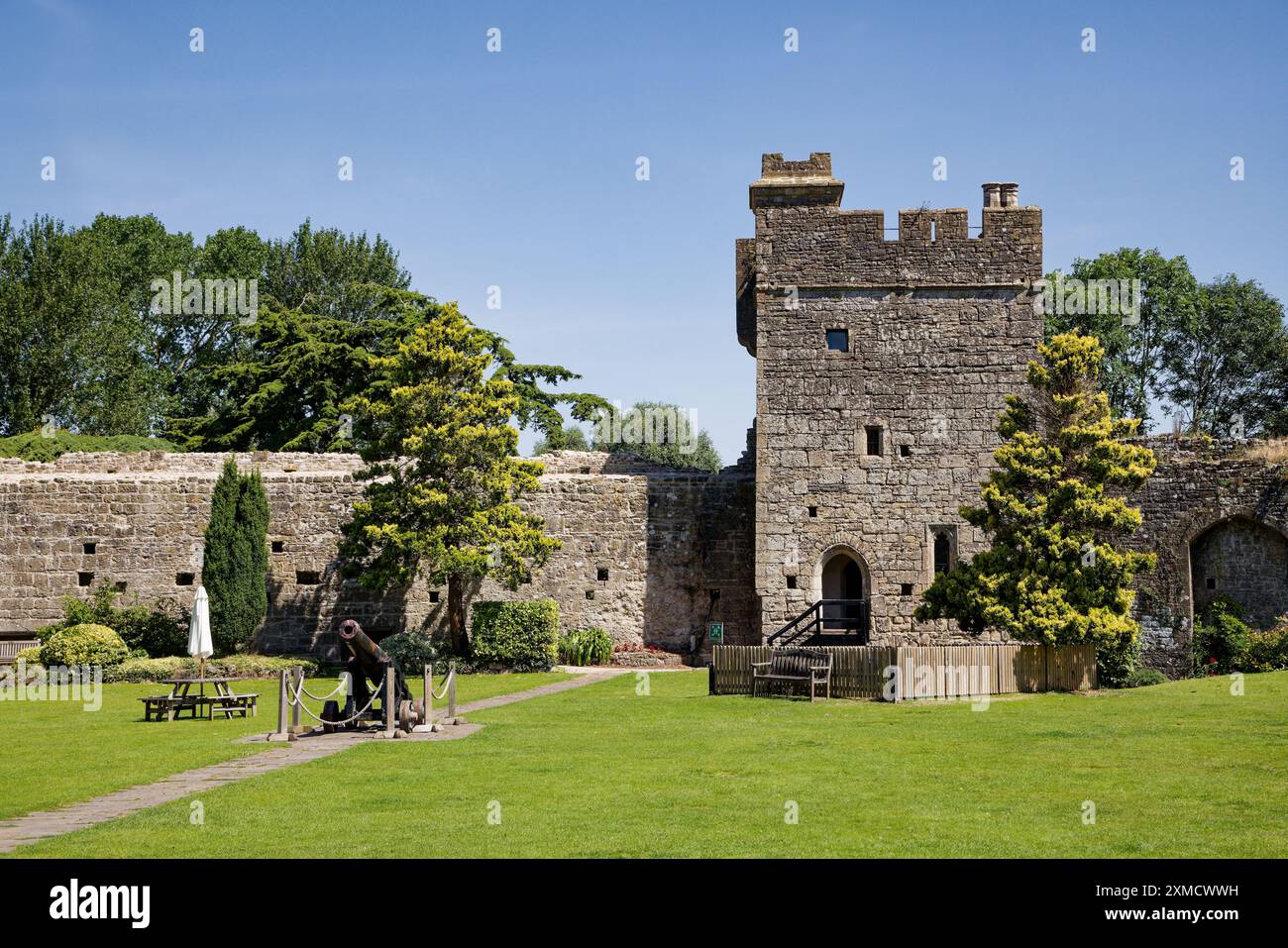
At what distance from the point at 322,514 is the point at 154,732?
1386 centimetres

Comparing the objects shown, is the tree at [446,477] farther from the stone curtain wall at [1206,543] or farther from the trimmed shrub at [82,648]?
the stone curtain wall at [1206,543]

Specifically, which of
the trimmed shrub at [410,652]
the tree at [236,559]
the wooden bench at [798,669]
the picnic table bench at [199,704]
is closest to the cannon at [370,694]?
the picnic table bench at [199,704]

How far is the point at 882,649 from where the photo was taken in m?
20.2

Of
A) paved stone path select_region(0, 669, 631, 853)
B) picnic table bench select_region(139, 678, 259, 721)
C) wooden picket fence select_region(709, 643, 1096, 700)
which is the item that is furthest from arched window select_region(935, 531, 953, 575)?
picnic table bench select_region(139, 678, 259, 721)

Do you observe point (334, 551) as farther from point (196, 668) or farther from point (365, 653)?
point (365, 653)

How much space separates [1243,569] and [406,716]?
63.8 ft

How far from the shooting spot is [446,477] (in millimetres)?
28391

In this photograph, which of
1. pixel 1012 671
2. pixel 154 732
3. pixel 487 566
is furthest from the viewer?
pixel 487 566

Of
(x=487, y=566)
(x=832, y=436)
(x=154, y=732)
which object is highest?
(x=832, y=436)

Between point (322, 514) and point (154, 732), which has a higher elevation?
point (322, 514)

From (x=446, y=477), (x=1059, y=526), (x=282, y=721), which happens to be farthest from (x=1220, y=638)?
(x=282, y=721)
